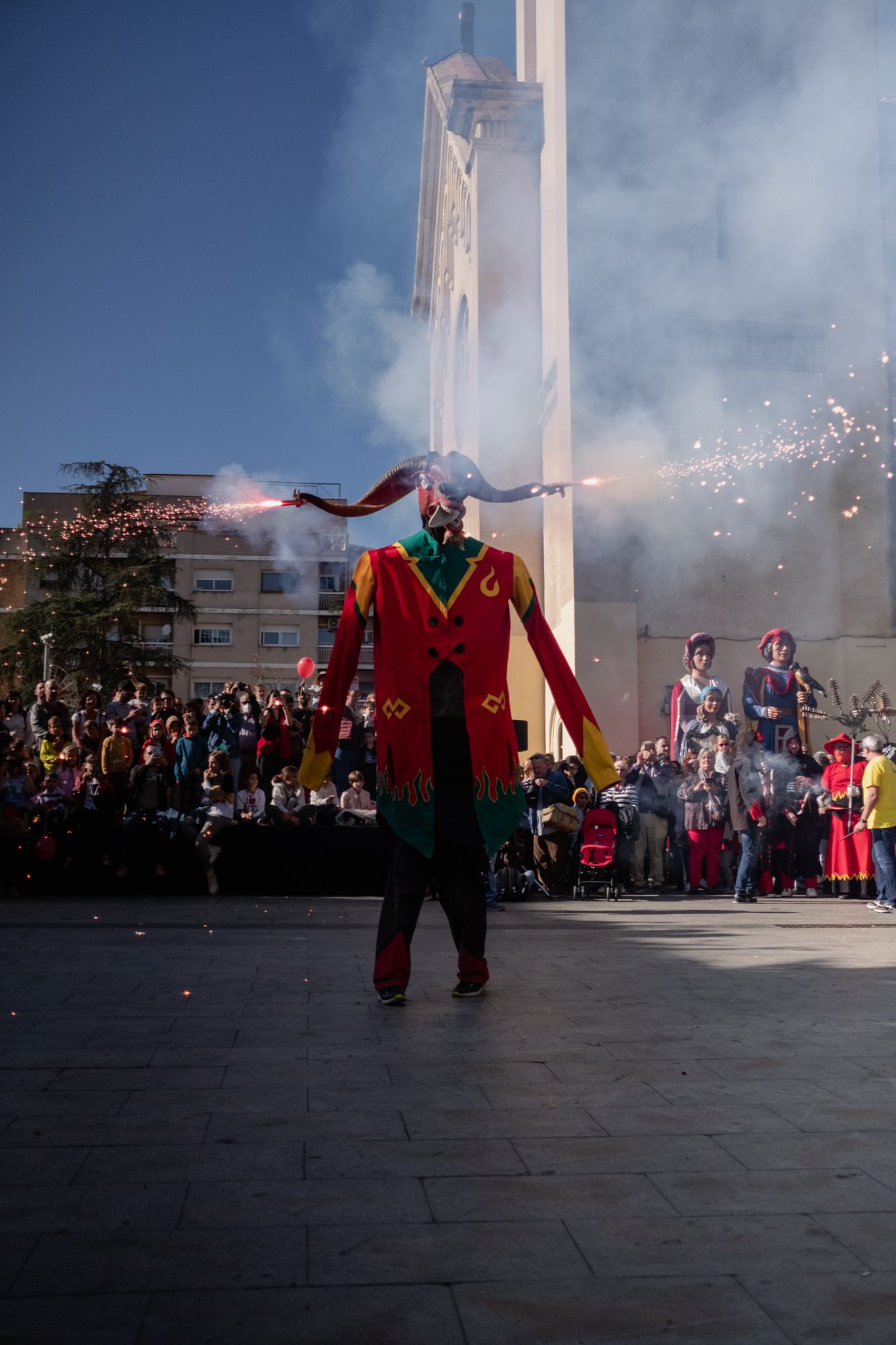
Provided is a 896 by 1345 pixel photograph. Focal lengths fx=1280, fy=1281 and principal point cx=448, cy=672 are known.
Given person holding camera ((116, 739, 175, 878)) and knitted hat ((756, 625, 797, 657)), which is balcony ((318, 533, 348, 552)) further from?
person holding camera ((116, 739, 175, 878))

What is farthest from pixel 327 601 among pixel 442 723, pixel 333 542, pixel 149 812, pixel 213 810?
pixel 442 723

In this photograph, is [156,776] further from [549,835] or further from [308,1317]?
[308,1317]

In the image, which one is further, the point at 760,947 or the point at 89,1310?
the point at 760,947

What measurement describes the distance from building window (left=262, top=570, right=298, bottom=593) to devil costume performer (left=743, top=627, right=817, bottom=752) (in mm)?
50392

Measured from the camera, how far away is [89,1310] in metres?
2.07

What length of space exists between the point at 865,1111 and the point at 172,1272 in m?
1.93

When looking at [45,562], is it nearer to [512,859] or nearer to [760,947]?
[512,859]

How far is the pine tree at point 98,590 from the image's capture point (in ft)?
109

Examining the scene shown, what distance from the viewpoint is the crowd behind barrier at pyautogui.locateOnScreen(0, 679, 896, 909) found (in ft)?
36.0

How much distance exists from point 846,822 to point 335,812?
4.73m

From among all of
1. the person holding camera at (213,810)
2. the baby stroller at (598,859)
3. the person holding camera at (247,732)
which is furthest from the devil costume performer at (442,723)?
the person holding camera at (247,732)

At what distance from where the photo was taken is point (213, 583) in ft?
202

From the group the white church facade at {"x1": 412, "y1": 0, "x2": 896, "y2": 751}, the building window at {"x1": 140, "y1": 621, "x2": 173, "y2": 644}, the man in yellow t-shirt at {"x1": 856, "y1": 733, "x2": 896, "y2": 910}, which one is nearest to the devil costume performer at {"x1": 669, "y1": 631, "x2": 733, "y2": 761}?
the white church facade at {"x1": 412, "y1": 0, "x2": 896, "y2": 751}

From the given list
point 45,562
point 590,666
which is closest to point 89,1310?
point 590,666
